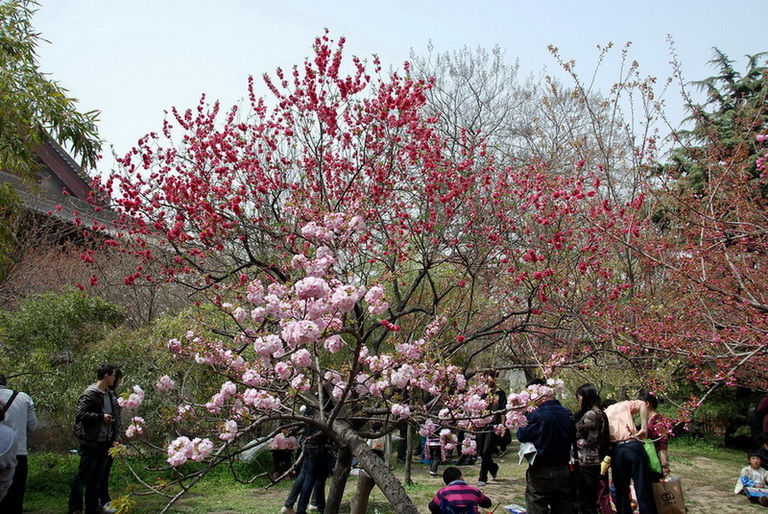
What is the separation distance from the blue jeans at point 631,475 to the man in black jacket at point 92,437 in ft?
15.2

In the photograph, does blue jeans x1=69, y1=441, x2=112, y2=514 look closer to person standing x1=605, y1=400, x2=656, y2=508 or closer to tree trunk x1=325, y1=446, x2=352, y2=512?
tree trunk x1=325, y1=446, x2=352, y2=512

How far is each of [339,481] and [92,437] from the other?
2.49 metres

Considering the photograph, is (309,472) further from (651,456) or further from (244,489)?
(651,456)

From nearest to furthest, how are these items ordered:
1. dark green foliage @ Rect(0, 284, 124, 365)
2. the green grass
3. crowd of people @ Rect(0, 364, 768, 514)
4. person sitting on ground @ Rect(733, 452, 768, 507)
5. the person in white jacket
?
the person in white jacket < crowd of people @ Rect(0, 364, 768, 514) < the green grass < person sitting on ground @ Rect(733, 452, 768, 507) < dark green foliage @ Rect(0, 284, 124, 365)

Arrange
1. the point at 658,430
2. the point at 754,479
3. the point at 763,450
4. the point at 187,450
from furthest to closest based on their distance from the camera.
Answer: the point at 754,479 → the point at 763,450 → the point at 658,430 → the point at 187,450

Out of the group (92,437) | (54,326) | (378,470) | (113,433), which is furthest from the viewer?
(54,326)

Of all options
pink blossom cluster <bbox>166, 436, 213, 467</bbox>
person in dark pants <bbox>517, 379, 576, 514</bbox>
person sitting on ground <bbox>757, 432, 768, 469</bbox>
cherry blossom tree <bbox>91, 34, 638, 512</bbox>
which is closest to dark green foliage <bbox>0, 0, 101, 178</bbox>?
cherry blossom tree <bbox>91, 34, 638, 512</bbox>

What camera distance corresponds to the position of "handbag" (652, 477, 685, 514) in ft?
16.2

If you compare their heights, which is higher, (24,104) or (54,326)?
(24,104)

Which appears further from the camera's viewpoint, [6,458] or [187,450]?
[6,458]

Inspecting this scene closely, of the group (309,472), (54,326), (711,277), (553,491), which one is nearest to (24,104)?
(54,326)

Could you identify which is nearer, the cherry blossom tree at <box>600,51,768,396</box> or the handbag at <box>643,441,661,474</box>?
the handbag at <box>643,441,661,474</box>

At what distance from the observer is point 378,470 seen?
148 inches

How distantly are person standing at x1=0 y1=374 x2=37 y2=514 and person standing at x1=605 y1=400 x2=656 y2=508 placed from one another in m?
4.95
